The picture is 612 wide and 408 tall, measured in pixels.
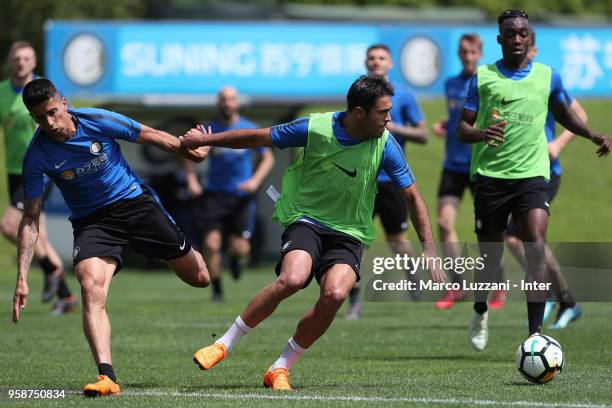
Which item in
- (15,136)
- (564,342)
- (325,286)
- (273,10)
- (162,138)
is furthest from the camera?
(273,10)

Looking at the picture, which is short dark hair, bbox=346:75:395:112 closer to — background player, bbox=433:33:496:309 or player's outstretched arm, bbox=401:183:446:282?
player's outstretched arm, bbox=401:183:446:282

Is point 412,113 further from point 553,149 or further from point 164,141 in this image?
point 164,141

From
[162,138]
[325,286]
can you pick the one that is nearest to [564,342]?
[325,286]

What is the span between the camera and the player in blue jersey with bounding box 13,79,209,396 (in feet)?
28.0

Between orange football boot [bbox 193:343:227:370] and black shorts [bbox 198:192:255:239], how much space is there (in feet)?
27.7

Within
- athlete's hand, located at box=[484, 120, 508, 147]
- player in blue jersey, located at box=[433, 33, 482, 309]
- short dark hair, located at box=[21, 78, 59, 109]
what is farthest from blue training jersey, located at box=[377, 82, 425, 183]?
short dark hair, located at box=[21, 78, 59, 109]

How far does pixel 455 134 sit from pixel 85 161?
6.33 meters

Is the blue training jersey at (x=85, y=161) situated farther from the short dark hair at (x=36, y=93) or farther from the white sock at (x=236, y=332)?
the white sock at (x=236, y=332)

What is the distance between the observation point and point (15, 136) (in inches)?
565

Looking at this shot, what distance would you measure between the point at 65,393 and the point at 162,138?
1806 millimetres

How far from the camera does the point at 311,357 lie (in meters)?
10.6

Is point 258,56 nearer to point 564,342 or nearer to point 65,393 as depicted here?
point 564,342

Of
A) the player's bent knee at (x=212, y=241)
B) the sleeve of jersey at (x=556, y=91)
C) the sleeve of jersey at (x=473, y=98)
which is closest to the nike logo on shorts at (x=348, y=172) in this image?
the sleeve of jersey at (x=473, y=98)

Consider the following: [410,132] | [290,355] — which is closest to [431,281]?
[290,355]
